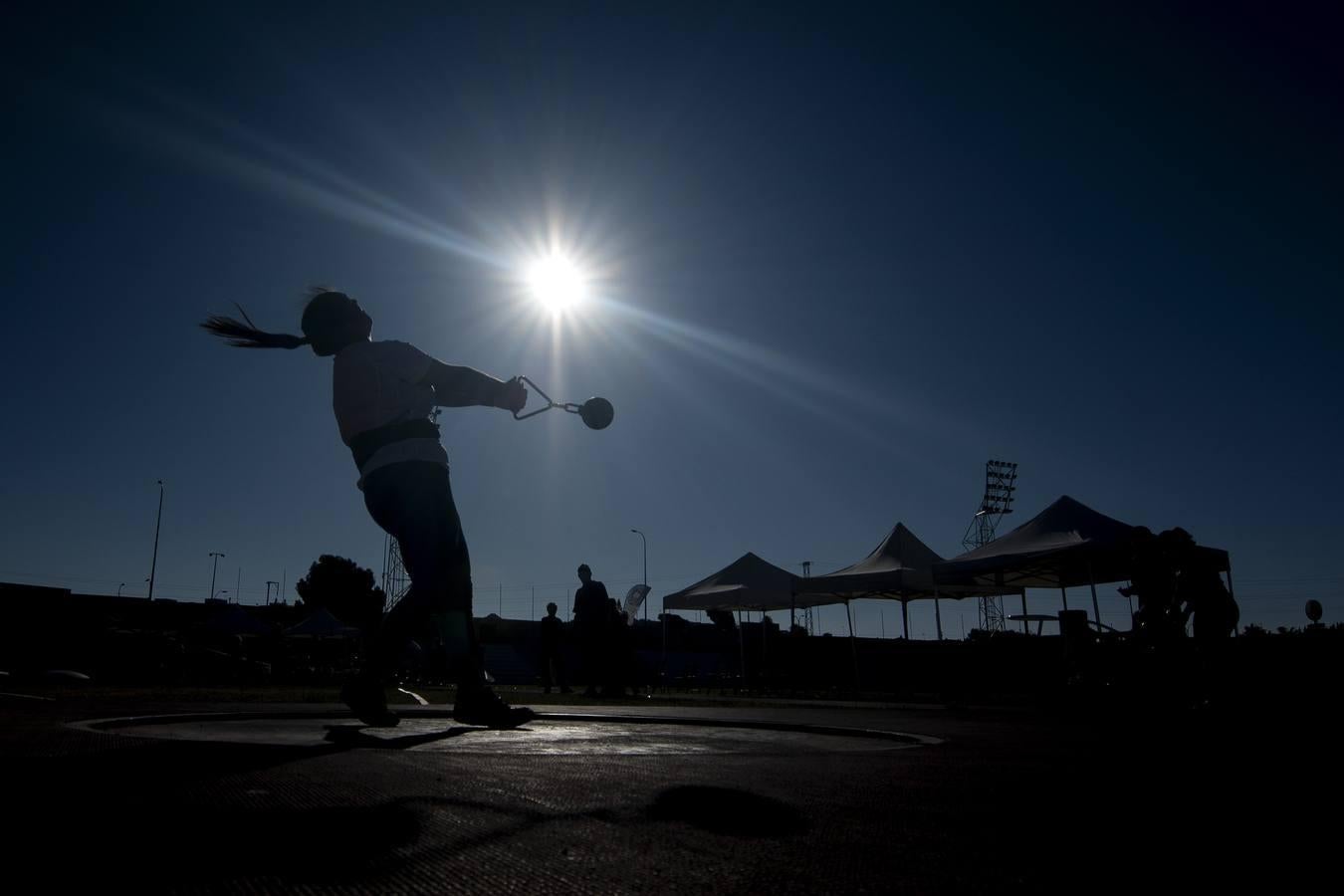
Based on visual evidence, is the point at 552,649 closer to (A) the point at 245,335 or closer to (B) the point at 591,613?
(B) the point at 591,613

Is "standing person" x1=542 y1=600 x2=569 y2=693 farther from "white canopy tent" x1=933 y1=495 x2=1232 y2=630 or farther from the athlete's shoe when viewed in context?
the athlete's shoe

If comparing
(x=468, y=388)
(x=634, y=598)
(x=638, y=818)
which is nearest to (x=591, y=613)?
(x=468, y=388)

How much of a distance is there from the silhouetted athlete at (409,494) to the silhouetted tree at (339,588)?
85.5 meters

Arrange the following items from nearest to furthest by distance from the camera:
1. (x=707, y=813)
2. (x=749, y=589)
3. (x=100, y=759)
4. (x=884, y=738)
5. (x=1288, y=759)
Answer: (x=707, y=813)
(x=100, y=759)
(x=1288, y=759)
(x=884, y=738)
(x=749, y=589)

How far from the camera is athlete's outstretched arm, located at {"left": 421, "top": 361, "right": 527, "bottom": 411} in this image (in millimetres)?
4473

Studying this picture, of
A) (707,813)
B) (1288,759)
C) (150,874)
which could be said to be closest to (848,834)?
(707,813)

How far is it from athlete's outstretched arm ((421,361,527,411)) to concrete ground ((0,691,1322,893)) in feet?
5.49

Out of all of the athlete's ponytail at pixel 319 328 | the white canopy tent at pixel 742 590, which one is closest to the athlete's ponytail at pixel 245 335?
the athlete's ponytail at pixel 319 328

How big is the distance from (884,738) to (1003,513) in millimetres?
56314

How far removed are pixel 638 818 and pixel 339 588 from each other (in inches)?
3592

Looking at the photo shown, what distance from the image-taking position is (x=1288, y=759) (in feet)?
11.5

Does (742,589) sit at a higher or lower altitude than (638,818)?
higher

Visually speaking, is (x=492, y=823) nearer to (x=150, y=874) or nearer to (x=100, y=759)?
(x=150, y=874)

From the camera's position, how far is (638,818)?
196cm
